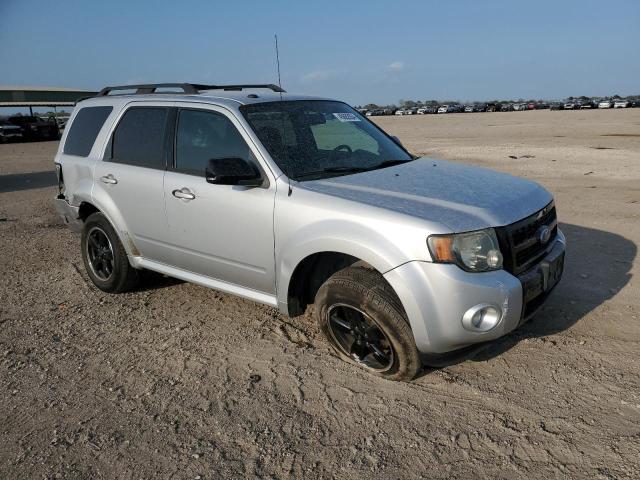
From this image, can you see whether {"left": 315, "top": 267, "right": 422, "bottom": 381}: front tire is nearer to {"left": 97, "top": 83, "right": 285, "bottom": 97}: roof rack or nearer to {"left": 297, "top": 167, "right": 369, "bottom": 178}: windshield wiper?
{"left": 297, "top": 167, "right": 369, "bottom": 178}: windshield wiper

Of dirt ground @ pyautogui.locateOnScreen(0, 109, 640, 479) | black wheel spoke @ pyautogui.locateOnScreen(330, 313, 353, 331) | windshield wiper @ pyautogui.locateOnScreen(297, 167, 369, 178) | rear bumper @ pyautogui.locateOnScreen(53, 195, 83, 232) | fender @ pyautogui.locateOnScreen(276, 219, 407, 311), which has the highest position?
windshield wiper @ pyautogui.locateOnScreen(297, 167, 369, 178)

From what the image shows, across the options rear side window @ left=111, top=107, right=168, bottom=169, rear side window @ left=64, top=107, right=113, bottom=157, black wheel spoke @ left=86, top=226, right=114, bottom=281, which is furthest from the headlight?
rear side window @ left=64, top=107, right=113, bottom=157

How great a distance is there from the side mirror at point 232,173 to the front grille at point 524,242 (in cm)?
164

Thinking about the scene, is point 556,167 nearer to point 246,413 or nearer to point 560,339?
point 560,339

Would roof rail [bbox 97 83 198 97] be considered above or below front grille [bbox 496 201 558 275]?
above

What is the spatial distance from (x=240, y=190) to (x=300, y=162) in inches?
18.6

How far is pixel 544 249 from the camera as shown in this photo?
11.8 feet

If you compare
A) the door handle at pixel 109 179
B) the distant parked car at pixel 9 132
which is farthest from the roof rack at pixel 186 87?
the distant parked car at pixel 9 132

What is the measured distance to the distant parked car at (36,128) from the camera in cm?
3531

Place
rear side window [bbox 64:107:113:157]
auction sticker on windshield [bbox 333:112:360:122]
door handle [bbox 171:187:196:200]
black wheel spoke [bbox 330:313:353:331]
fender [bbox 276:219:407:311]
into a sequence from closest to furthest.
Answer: fender [bbox 276:219:407:311] < black wheel spoke [bbox 330:313:353:331] < door handle [bbox 171:187:196:200] < auction sticker on windshield [bbox 333:112:360:122] < rear side window [bbox 64:107:113:157]

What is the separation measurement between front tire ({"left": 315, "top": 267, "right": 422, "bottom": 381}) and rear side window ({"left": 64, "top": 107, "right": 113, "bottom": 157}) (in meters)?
2.97

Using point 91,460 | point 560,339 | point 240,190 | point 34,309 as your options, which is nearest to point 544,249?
point 560,339

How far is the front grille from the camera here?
124 inches

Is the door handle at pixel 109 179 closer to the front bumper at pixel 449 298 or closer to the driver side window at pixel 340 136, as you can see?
the driver side window at pixel 340 136
